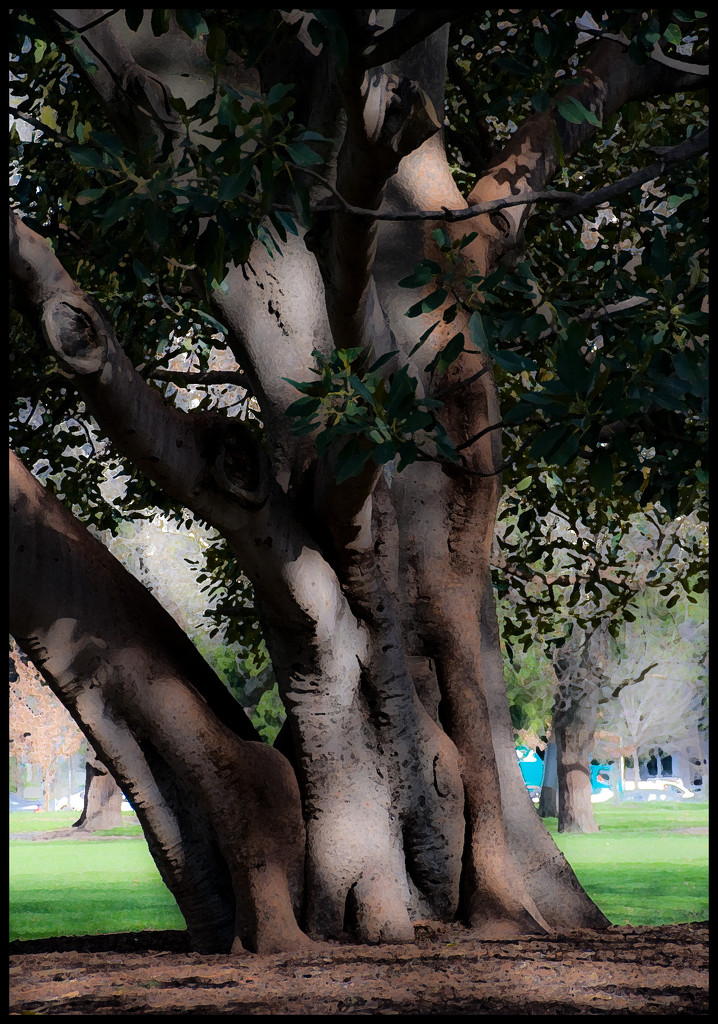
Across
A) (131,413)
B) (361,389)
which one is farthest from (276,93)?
(131,413)

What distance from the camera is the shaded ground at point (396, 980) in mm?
3803

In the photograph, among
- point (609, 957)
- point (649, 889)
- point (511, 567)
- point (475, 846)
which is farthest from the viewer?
point (649, 889)

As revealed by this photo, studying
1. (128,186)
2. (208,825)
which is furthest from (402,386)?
(208,825)

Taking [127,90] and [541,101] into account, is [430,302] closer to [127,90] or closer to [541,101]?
[541,101]

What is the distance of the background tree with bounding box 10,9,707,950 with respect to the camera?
382 cm

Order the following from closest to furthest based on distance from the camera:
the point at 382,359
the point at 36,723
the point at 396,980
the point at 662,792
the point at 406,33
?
the point at 406,33
the point at 382,359
the point at 396,980
the point at 36,723
the point at 662,792

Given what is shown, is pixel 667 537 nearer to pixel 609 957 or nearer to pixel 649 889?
pixel 649 889

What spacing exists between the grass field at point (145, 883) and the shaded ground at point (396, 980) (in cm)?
405

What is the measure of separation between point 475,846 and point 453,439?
7.40ft

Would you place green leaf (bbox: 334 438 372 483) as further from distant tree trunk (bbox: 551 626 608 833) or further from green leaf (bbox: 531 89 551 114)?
distant tree trunk (bbox: 551 626 608 833)

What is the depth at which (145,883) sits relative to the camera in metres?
15.3

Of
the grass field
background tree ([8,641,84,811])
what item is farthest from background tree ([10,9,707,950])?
background tree ([8,641,84,811])

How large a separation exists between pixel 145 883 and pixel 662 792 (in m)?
61.2

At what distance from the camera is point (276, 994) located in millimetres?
3979
